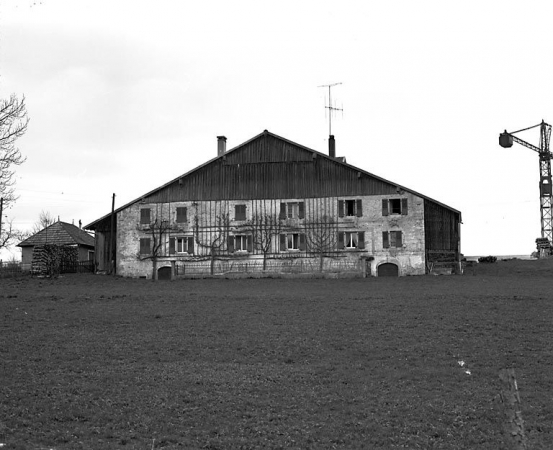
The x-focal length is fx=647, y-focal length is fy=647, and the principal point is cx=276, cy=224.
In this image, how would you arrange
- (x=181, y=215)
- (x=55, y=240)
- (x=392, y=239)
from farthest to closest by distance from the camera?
(x=55, y=240), (x=181, y=215), (x=392, y=239)

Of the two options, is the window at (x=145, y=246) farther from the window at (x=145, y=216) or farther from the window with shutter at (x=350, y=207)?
the window with shutter at (x=350, y=207)

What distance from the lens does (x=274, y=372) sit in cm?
1747

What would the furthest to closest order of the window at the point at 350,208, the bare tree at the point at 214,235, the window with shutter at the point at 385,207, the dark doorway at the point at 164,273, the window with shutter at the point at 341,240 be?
1. the dark doorway at the point at 164,273
2. the bare tree at the point at 214,235
3. the window at the point at 350,208
4. the window with shutter at the point at 341,240
5. the window with shutter at the point at 385,207

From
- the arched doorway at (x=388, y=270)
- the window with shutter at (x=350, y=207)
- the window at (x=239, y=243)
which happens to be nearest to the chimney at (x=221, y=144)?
the window at (x=239, y=243)

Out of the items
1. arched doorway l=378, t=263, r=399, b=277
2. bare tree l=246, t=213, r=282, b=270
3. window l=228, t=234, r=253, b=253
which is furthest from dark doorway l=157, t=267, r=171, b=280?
arched doorway l=378, t=263, r=399, b=277

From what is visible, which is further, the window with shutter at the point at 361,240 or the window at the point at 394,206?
the window with shutter at the point at 361,240

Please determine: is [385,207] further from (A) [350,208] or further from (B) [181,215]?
(B) [181,215]

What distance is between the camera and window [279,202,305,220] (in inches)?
2109

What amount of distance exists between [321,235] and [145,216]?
1523 centimetres

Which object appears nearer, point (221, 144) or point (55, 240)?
point (221, 144)

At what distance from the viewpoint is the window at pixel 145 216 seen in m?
Answer: 55.3

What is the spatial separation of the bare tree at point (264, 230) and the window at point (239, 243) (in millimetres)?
567

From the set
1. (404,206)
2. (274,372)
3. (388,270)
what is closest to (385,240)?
Result: (388,270)

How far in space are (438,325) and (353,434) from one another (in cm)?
1173
